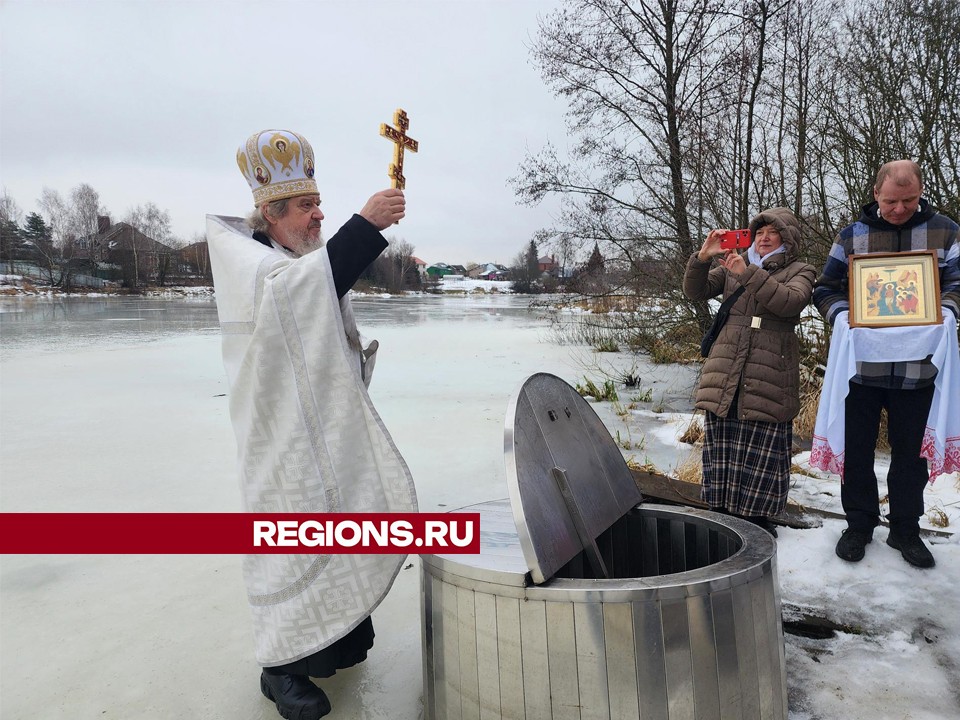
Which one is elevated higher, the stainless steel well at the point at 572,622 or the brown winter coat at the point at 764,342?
the brown winter coat at the point at 764,342

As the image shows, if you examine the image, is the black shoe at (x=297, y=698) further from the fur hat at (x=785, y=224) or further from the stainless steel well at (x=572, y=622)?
the fur hat at (x=785, y=224)

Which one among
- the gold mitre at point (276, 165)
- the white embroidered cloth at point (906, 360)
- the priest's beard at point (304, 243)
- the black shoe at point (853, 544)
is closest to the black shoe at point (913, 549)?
the black shoe at point (853, 544)

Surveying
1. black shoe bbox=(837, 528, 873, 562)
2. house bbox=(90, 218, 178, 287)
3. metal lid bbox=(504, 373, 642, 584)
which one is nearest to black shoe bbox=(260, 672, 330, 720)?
metal lid bbox=(504, 373, 642, 584)

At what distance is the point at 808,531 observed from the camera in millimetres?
3555

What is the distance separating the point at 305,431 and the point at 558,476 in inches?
30.4

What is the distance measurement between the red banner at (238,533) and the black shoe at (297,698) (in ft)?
1.51

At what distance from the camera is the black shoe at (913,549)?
3104 mm

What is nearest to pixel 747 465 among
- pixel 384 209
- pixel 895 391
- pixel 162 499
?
pixel 895 391

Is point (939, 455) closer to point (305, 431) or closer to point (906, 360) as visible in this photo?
point (906, 360)

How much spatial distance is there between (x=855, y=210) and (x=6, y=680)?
252 inches

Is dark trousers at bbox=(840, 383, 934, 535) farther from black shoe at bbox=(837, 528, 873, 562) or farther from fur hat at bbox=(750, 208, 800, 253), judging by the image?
fur hat at bbox=(750, 208, 800, 253)

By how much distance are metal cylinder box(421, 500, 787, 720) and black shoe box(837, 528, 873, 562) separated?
1549 millimetres

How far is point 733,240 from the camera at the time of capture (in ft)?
10.6

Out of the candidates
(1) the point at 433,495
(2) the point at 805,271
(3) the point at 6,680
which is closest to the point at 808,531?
(2) the point at 805,271
